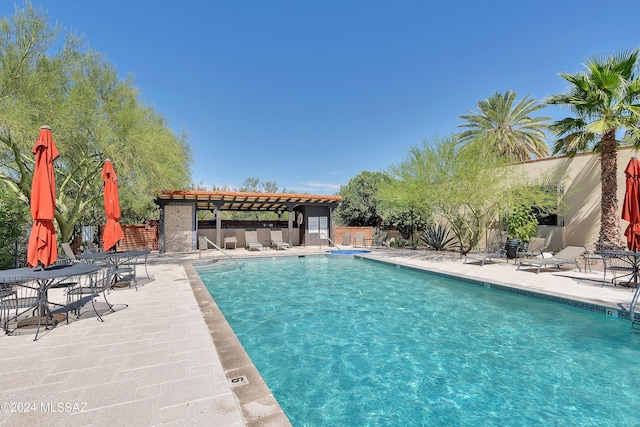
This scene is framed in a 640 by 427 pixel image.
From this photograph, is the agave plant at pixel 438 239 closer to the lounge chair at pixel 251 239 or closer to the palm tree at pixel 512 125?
the palm tree at pixel 512 125

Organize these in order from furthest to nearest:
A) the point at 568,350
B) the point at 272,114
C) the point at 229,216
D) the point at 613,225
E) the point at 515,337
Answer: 1. the point at 229,216
2. the point at 272,114
3. the point at 613,225
4. the point at 515,337
5. the point at 568,350

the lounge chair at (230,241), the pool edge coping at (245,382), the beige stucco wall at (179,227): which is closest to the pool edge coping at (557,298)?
the pool edge coping at (245,382)

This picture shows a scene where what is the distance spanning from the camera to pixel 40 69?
880cm

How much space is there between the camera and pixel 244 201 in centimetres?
1784

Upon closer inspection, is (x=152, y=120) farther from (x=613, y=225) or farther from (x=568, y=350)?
(x=613, y=225)

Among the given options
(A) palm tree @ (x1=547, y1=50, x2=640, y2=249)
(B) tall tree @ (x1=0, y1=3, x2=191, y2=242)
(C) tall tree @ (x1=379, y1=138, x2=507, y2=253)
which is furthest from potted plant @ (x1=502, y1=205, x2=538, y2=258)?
(B) tall tree @ (x1=0, y1=3, x2=191, y2=242)

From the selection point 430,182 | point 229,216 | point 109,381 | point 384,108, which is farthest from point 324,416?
point 229,216

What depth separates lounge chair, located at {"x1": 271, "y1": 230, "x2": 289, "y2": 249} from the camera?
55.9ft

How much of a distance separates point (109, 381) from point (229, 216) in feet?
113

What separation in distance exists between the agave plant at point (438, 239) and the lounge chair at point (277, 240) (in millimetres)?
8572

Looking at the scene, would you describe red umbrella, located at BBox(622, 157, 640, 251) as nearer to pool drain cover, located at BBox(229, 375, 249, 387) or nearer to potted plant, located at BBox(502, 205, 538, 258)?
potted plant, located at BBox(502, 205, 538, 258)

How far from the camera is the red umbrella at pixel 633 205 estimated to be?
6980 mm

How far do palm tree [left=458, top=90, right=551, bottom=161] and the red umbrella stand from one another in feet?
36.7

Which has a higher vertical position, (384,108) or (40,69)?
(384,108)
